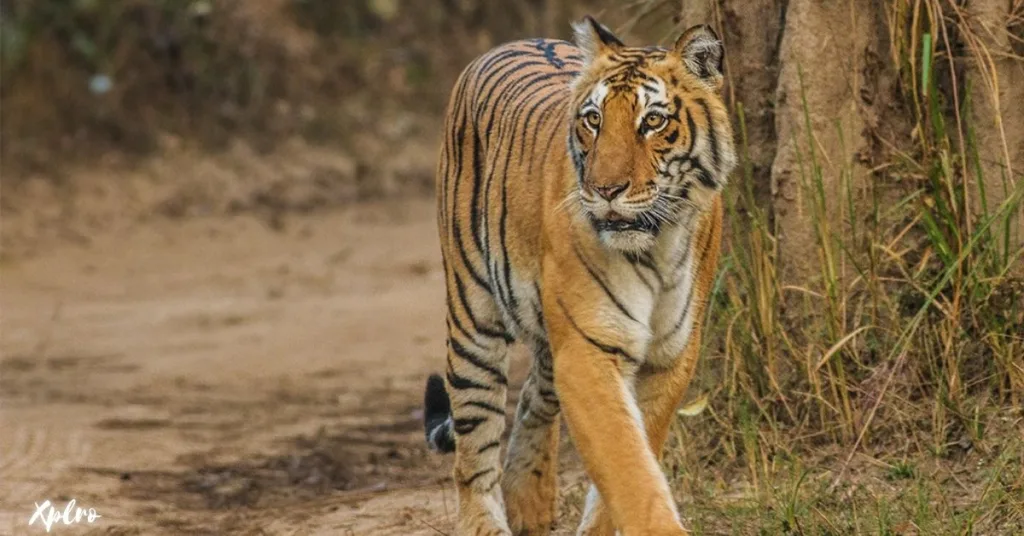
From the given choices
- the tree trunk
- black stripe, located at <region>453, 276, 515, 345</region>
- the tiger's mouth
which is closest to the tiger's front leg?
the tiger's mouth

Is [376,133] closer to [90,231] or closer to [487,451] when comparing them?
[90,231]

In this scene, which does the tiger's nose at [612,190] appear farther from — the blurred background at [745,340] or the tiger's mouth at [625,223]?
the blurred background at [745,340]

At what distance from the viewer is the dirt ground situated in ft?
18.8

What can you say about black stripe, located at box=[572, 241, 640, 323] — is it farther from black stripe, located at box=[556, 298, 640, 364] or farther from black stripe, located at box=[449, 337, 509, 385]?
black stripe, located at box=[449, 337, 509, 385]

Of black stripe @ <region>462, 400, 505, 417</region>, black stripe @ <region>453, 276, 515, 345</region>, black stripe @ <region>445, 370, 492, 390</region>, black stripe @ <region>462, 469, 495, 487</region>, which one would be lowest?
black stripe @ <region>462, 469, 495, 487</region>

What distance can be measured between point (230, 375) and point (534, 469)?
319 cm

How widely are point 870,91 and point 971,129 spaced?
363 millimetres

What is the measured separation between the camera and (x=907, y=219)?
5203 mm

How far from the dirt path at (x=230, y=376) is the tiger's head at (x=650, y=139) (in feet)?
4.65

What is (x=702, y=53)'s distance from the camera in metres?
4.07

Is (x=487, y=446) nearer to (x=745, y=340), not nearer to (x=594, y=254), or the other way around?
(x=745, y=340)

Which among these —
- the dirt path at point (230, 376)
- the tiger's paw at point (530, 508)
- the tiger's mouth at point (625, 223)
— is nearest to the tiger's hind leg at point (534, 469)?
the tiger's paw at point (530, 508)

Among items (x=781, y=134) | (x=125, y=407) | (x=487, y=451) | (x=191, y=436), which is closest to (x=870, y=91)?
(x=781, y=134)
